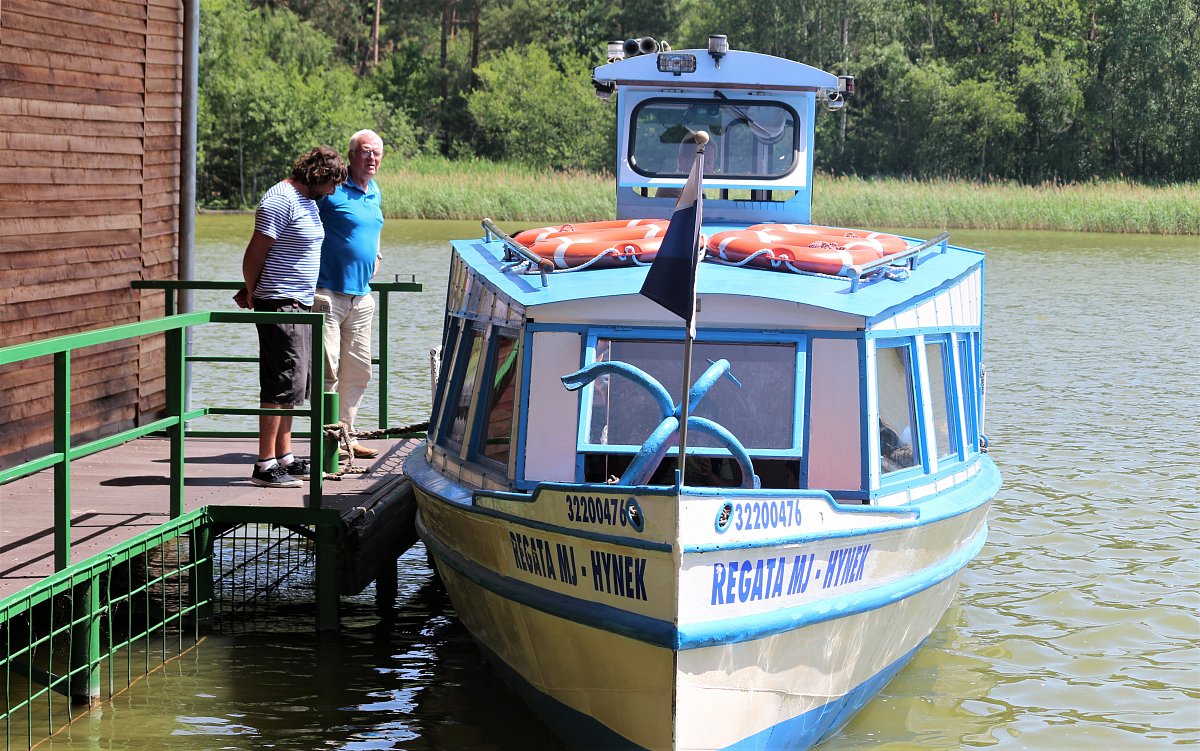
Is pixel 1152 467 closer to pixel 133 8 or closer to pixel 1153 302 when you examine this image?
pixel 133 8

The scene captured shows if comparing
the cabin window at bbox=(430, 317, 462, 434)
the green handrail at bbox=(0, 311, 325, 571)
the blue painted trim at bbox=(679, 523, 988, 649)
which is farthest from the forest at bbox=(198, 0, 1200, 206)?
the blue painted trim at bbox=(679, 523, 988, 649)

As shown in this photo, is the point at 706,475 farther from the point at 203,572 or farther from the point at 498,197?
the point at 498,197

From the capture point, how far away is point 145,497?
834cm

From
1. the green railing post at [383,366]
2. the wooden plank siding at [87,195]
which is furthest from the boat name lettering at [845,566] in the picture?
the wooden plank siding at [87,195]

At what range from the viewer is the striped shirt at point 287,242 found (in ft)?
26.9

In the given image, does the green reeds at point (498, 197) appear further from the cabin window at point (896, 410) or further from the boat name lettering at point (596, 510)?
the boat name lettering at point (596, 510)

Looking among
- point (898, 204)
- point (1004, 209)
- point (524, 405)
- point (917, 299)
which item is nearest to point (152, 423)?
point (524, 405)

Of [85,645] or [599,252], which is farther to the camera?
[599,252]

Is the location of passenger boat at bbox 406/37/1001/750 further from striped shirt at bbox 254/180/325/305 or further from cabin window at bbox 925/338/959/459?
striped shirt at bbox 254/180/325/305

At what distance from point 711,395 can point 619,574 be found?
1370 mm

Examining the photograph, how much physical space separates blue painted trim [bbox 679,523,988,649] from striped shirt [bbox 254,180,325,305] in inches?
145

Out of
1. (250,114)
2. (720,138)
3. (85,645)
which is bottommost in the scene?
(85,645)

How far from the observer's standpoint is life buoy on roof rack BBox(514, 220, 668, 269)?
7.34m

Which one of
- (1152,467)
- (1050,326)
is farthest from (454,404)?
(1050,326)
